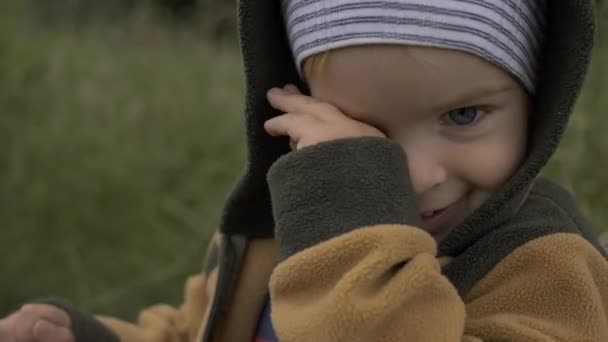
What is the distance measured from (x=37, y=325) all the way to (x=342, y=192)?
0.63m

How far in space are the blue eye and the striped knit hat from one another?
67 mm

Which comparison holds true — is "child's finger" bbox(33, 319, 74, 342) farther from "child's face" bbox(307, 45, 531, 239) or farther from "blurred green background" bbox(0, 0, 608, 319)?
"blurred green background" bbox(0, 0, 608, 319)

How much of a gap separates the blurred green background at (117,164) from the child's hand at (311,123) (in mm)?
1268

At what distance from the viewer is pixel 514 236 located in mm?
1396

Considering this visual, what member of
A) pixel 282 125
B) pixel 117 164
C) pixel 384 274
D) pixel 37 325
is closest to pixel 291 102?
pixel 282 125

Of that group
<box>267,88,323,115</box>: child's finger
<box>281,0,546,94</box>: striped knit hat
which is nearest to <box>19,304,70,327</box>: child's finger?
<box>267,88,323,115</box>: child's finger

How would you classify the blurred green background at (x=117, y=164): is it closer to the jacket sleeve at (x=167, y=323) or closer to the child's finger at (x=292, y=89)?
the jacket sleeve at (x=167, y=323)

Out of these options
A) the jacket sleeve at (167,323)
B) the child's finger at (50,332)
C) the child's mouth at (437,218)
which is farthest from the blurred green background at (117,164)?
the child's finger at (50,332)

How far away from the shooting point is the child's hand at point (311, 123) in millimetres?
1353

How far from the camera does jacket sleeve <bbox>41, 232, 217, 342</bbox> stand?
181 cm

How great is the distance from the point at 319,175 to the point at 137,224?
2.42m

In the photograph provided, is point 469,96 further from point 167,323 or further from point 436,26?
point 167,323

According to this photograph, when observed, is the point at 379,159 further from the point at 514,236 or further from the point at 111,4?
the point at 111,4

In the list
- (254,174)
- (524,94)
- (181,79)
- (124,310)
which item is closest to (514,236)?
(524,94)
